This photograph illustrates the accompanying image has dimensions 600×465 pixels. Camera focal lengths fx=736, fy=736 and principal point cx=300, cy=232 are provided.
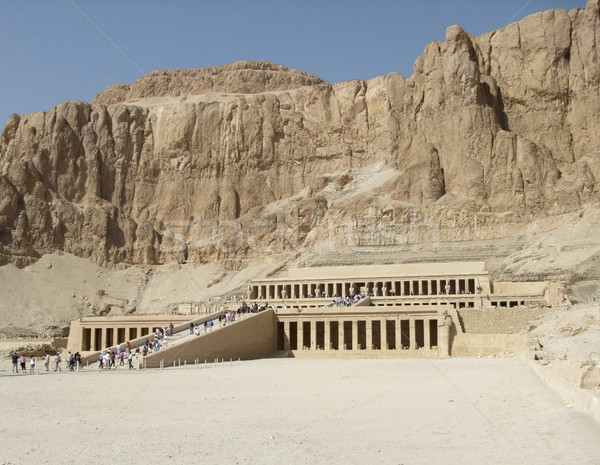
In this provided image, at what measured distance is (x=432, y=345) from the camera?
45469 millimetres

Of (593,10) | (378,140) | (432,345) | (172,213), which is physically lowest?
(432,345)

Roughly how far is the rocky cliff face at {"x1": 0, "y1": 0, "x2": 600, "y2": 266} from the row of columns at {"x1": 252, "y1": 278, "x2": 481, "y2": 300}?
21238mm

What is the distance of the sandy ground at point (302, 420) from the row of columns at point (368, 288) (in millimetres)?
31418

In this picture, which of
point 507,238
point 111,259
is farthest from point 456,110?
point 111,259

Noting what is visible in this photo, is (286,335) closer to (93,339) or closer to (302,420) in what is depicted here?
(93,339)

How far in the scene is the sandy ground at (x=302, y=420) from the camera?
605 inches

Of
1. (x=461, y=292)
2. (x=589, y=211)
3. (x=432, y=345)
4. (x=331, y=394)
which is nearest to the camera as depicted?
(x=331, y=394)

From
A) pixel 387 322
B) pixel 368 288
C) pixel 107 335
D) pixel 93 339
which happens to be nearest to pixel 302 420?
pixel 387 322

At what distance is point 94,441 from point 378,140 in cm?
9351

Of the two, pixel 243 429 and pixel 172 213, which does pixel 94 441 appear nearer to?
pixel 243 429

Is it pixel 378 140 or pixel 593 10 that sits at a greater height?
pixel 593 10

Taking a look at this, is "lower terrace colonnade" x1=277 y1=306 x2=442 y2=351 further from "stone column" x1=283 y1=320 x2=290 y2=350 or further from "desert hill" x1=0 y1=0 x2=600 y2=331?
"desert hill" x1=0 y1=0 x2=600 y2=331

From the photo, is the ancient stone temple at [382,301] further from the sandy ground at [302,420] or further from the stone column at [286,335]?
the sandy ground at [302,420]

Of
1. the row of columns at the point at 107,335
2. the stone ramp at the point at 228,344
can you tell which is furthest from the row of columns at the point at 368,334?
the row of columns at the point at 107,335
